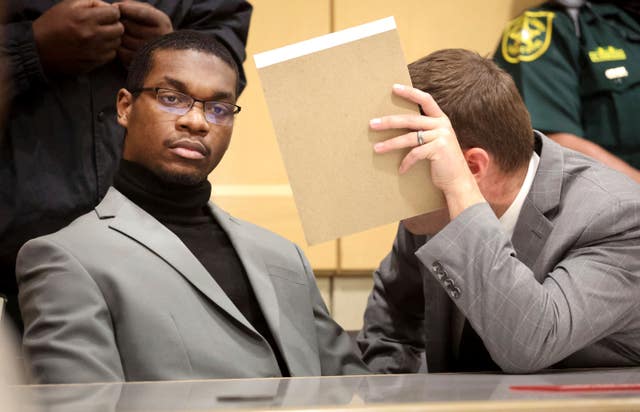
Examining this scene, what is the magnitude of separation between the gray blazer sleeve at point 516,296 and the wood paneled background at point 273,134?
0.85 meters

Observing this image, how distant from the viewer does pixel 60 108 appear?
1396 mm

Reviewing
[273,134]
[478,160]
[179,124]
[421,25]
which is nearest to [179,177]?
[179,124]

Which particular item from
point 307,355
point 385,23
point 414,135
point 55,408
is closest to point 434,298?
point 307,355

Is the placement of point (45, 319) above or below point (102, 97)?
below

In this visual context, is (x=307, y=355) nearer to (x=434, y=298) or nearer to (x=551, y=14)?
(x=434, y=298)

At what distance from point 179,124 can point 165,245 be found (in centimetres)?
18

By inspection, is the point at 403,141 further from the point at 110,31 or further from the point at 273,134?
the point at 273,134

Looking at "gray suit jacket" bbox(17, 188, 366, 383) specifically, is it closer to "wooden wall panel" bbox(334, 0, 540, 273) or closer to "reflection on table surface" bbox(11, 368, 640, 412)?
"reflection on table surface" bbox(11, 368, 640, 412)

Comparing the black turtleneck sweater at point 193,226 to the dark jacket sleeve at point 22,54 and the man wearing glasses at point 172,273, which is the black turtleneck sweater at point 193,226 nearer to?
the man wearing glasses at point 172,273

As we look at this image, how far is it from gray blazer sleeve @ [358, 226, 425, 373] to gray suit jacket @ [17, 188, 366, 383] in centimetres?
26

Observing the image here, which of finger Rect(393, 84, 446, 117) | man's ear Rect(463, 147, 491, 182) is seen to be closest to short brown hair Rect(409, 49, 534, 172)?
man's ear Rect(463, 147, 491, 182)

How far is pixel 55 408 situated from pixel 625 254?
2.66 feet

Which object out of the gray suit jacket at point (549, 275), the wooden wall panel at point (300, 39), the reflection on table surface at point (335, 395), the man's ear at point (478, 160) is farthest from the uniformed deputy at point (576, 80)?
the reflection on table surface at point (335, 395)

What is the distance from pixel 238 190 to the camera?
75.5 inches
